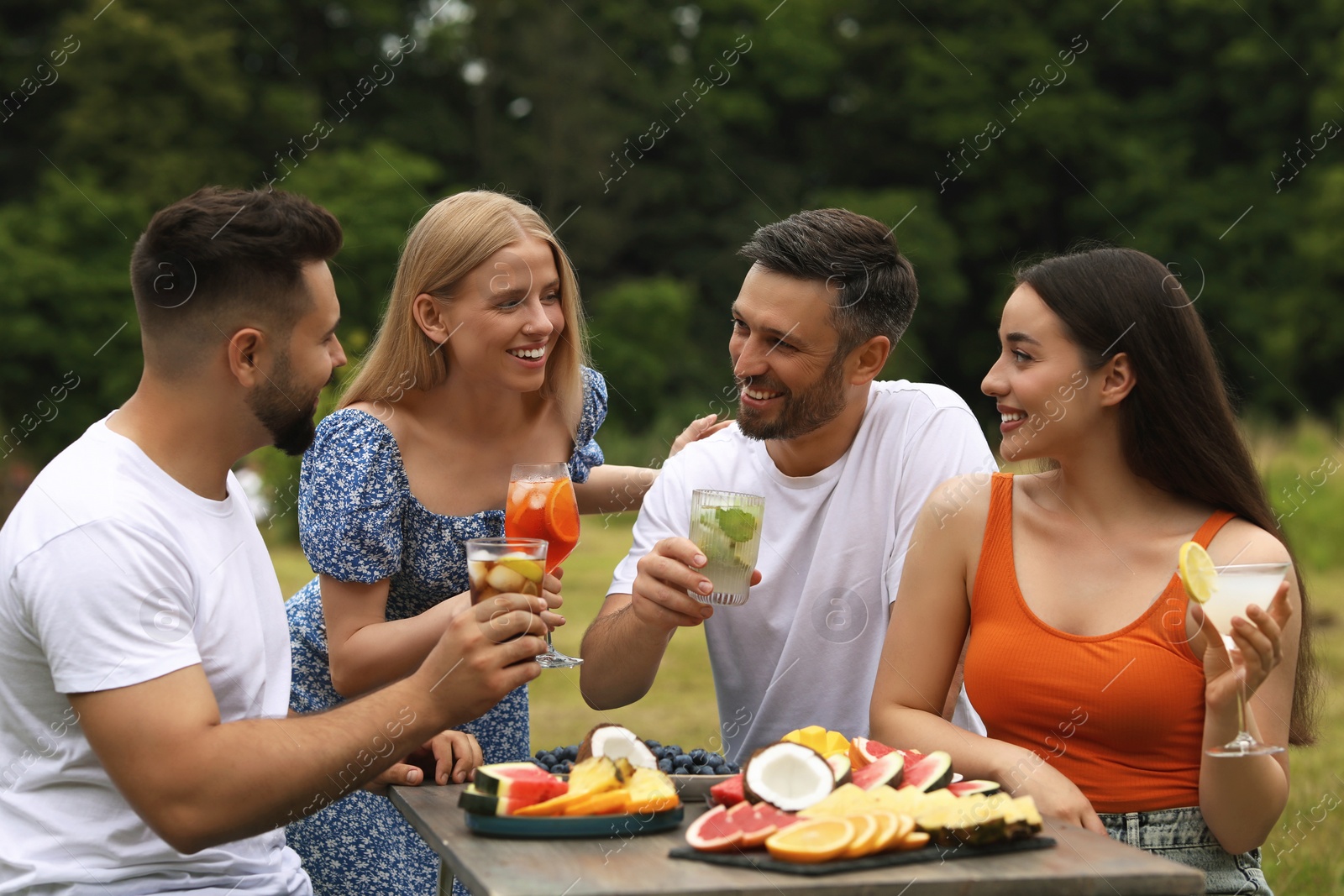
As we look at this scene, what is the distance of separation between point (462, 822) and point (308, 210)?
145 centimetres

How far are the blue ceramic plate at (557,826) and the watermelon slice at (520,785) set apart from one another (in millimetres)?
48

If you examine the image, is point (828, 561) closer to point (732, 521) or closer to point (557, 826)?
point (732, 521)

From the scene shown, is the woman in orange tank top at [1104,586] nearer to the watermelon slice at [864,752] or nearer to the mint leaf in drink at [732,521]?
the watermelon slice at [864,752]

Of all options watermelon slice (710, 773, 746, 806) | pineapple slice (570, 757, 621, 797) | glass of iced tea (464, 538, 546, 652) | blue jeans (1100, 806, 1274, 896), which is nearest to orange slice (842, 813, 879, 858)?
watermelon slice (710, 773, 746, 806)

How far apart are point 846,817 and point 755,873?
0.22 meters

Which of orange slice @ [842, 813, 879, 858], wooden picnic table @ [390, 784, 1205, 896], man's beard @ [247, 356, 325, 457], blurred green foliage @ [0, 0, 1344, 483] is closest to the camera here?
wooden picnic table @ [390, 784, 1205, 896]

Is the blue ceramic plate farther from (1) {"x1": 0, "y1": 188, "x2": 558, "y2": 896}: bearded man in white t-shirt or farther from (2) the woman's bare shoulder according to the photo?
(2) the woman's bare shoulder

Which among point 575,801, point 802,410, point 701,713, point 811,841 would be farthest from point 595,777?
point 701,713

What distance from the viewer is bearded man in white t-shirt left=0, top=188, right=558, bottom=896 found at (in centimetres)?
251

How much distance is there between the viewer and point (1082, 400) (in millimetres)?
3285

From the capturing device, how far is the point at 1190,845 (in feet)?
10.0

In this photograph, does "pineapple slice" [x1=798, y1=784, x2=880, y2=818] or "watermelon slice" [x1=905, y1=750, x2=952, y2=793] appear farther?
"watermelon slice" [x1=905, y1=750, x2=952, y2=793]

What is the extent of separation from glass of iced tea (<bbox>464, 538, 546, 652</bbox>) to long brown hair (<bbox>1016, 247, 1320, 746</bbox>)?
1.46 m

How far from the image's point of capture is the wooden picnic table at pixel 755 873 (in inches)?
83.9
